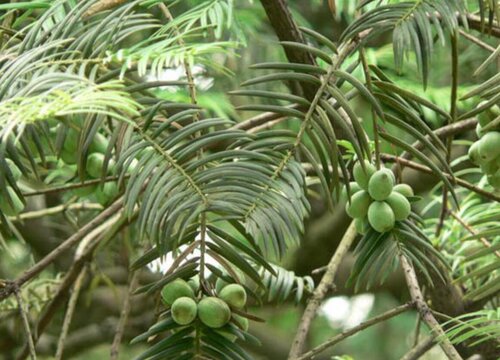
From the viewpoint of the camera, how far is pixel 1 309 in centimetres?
132

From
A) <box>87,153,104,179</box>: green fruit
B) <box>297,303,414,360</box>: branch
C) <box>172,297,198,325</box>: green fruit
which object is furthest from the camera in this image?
<box>87,153,104,179</box>: green fruit

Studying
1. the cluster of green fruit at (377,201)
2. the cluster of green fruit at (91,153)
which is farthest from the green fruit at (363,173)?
the cluster of green fruit at (91,153)

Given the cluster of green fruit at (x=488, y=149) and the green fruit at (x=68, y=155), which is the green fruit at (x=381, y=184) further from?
the green fruit at (x=68, y=155)

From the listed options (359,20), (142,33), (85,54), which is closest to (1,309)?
(142,33)

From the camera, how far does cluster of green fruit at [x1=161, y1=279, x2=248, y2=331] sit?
60 centimetres

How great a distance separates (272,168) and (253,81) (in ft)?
0.19

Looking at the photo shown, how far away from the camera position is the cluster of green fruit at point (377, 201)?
643mm

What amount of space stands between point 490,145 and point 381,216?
9 cm

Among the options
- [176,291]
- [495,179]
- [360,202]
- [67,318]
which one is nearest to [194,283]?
[176,291]

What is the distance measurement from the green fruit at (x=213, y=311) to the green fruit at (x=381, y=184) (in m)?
0.13

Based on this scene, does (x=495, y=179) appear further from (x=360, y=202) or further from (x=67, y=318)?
(x=67, y=318)

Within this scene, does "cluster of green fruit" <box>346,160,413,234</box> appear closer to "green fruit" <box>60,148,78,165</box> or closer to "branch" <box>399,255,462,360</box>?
"branch" <box>399,255,462,360</box>

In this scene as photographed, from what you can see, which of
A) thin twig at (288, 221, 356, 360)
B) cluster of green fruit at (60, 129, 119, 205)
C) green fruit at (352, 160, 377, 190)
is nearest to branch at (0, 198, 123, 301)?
cluster of green fruit at (60, 129, 119, 205)

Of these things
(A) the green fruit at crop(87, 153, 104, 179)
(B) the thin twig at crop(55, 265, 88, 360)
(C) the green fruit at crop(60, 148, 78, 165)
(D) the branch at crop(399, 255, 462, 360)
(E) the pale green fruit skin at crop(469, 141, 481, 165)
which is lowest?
(D) the branch at crop(399, 255, 462, 360)
